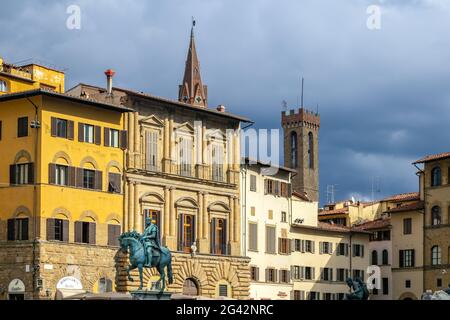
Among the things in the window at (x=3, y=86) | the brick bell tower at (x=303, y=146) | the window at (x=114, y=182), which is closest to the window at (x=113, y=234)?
the window at (x=114, y=182)

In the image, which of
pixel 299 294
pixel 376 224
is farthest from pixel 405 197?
pixel 299 294

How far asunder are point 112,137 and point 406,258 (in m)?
31.6

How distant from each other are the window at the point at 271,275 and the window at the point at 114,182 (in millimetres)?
16335

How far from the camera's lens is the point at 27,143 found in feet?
169

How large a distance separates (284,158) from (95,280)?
88.5 meters

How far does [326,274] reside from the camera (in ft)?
245

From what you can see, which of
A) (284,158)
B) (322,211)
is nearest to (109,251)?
(322,211)

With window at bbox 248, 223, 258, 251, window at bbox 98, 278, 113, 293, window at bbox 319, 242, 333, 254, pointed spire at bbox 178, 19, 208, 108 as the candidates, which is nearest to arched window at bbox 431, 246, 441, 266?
window at bbox 319, 242, 333, 254

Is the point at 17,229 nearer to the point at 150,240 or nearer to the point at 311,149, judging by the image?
the point at 150,240

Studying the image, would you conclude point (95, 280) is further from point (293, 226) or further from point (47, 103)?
point (293, 226)

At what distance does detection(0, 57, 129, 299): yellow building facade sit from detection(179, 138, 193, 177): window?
571cm

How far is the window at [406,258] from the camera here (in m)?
75.9

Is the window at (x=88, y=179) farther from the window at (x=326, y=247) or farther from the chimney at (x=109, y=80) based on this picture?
the window at (x=326, y=247)

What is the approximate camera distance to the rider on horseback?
135ft
